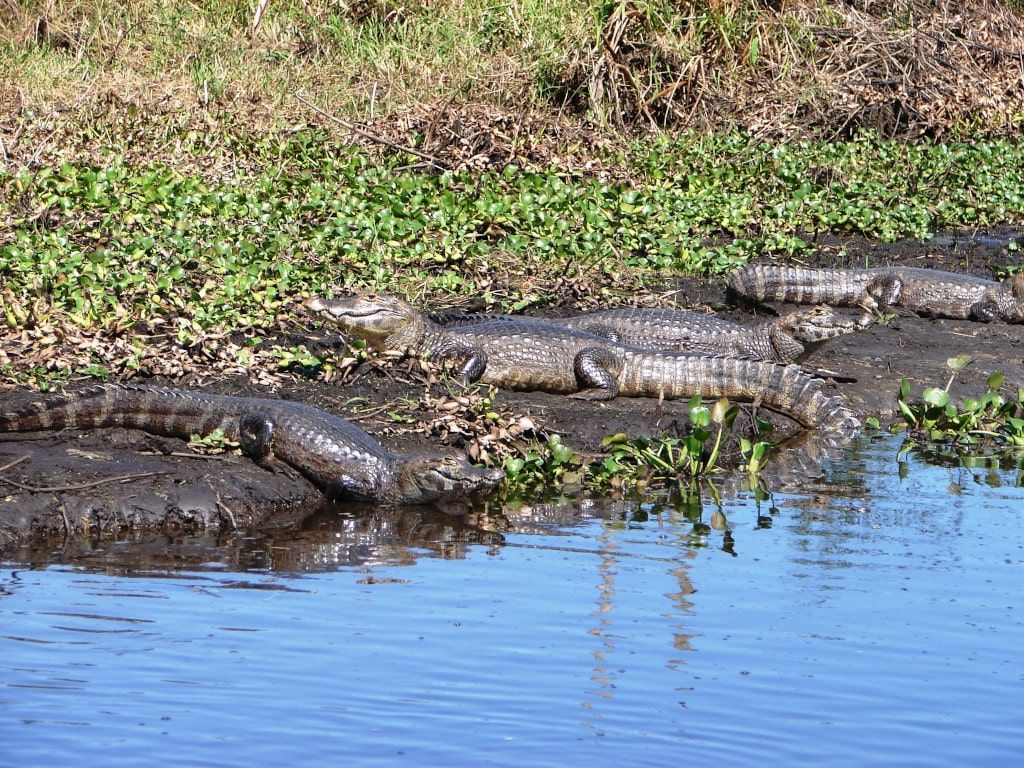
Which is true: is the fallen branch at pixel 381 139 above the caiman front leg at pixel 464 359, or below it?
above

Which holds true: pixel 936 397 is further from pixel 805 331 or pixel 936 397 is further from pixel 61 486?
pixel 61 486

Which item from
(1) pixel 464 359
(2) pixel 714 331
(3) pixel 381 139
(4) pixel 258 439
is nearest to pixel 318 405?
(4) pixel 258 439

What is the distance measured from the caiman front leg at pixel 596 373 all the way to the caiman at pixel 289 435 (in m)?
1.89

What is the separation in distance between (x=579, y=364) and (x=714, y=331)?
5.09ft

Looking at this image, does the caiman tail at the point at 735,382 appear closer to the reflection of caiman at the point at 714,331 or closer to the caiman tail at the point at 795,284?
the reflection of caiman at the point at 714,331

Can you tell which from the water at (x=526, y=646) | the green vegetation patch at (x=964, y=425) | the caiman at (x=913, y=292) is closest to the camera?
the water at (x=526, y=646)

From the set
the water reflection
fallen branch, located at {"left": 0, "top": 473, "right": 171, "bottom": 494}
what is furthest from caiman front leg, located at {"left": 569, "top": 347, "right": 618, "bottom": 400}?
fallen branch, located at {"left": 0, "top": 473, "right": 171, "bottom": 494}

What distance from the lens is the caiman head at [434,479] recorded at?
6344mm

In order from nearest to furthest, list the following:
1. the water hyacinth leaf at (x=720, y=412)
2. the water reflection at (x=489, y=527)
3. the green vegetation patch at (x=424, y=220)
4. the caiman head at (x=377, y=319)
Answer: the water reflection at (x=489, y=527)
the water hyacinth leaf at (x=720, y=412)
the caiman head at (x=377, y=319)
the green vegetation patch at (x=424, y=220)

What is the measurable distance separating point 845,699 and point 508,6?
41.6 ft

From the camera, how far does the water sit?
3.66m

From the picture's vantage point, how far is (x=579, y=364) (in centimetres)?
840

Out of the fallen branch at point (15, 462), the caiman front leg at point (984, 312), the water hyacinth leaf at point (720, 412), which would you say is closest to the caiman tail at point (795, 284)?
the caiman front leg at point (984, 312)

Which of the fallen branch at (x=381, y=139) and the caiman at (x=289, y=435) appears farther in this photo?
the fallen branch at (x=381, y=139)
